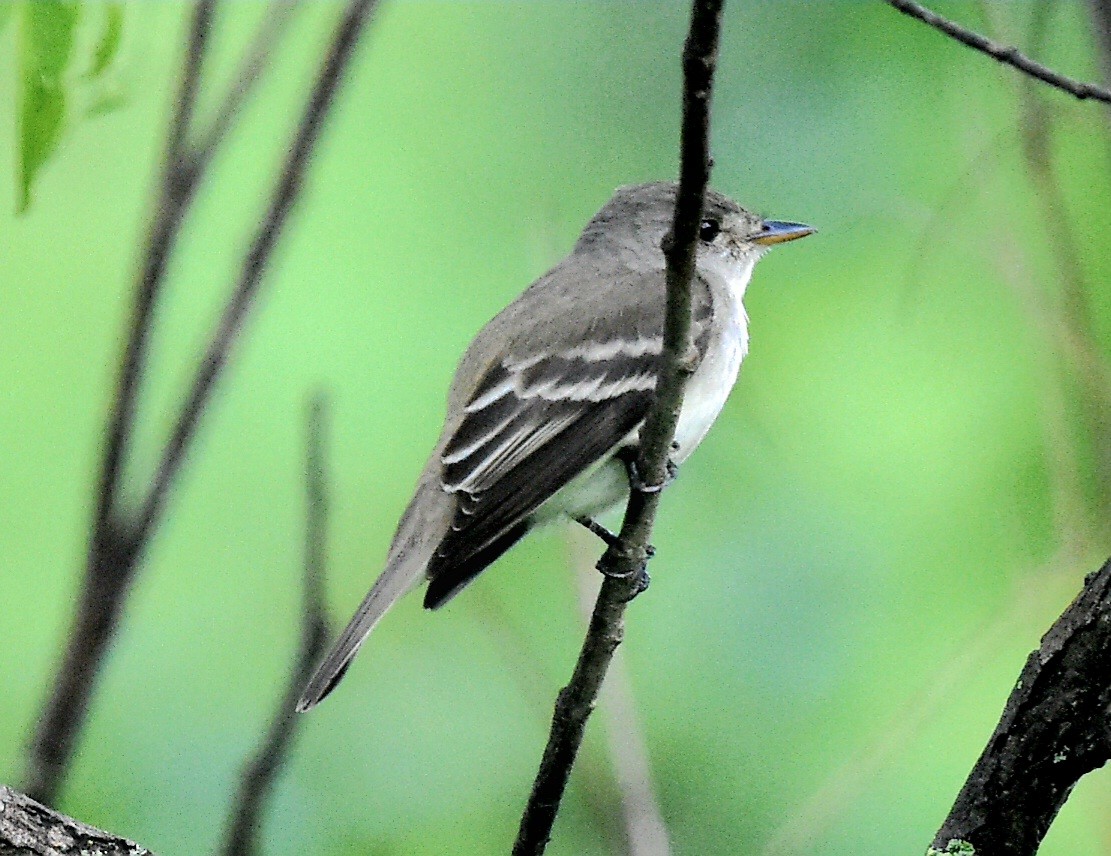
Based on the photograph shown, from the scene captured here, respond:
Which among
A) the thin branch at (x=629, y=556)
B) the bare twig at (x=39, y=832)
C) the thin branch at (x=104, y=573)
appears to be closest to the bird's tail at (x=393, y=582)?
the thin branch at (x=629, y=556)

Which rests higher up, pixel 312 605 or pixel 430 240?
pixel 430 240

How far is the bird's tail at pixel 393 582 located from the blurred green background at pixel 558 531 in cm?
19

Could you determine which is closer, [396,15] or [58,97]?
[58,97]

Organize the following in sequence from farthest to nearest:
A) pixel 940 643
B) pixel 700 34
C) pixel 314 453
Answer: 1. pixel 940 643
2. pixel 314 453
3. pixel 700 34

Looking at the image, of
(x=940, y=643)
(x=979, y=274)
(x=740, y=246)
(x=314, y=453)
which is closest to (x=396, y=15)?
(x=740, y=246)

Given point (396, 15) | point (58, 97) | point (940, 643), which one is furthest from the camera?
point (396, 15)

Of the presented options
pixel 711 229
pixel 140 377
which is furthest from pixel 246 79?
pixel 711 229

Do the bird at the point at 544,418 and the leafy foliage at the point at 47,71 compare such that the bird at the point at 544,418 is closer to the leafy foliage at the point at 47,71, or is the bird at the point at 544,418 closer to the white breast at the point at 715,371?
the white breast at the point at 715,371

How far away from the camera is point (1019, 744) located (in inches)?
72.3

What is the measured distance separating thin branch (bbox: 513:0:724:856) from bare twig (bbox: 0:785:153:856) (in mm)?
710

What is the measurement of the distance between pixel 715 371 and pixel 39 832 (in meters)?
1.74

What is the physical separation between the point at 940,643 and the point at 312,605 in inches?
73.2

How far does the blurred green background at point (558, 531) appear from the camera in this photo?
3.13 metres

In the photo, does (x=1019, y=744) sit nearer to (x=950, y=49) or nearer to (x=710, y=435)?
(x=710, y=435)
